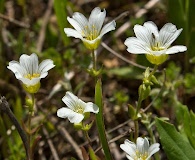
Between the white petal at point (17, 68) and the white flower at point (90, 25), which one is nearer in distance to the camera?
the white petal at point (17, 68)

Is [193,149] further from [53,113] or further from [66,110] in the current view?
[53,113]

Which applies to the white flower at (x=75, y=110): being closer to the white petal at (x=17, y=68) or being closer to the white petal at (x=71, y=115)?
the white petal at (x=71, y=115)

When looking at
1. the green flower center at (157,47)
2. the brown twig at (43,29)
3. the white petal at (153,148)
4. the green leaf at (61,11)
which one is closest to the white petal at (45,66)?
the green flower center at (157,47)

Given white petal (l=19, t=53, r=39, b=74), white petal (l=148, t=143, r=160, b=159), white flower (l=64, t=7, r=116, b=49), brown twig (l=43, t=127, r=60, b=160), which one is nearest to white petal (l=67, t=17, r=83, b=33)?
white flower (l=64, t=7, r=116, b=49)

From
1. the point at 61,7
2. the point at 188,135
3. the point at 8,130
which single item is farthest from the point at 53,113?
the point at 188,135

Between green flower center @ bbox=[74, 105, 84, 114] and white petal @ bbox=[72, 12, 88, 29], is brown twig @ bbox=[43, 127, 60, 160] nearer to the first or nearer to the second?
green flower center @ bbox=[74, 105, 84, 114]

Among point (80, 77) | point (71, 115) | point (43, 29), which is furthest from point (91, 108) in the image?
point (43, 29)
